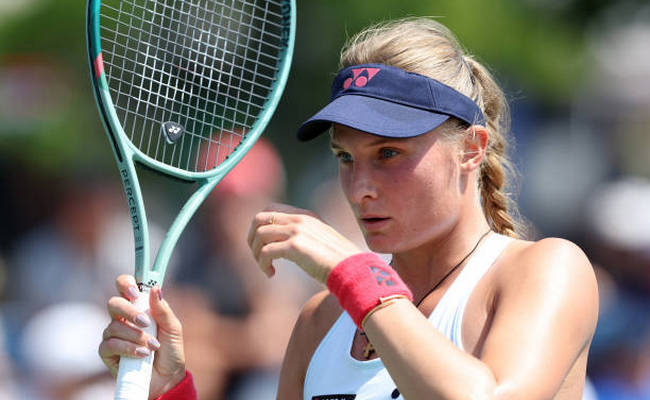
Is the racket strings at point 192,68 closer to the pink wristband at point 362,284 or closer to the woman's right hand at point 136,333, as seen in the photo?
the woman's right hand at point 136,333

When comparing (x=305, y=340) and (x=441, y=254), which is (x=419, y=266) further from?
(x=305, y=340)

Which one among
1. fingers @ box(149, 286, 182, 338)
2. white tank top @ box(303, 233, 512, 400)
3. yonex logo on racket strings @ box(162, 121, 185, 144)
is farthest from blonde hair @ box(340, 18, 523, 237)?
fingers @ box(149, 286, 182, 338)

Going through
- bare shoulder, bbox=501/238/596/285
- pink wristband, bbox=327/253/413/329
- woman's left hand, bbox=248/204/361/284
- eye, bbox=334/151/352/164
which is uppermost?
eye, bbox=334/151/352/164

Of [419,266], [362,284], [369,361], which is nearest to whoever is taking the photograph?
[362,284]

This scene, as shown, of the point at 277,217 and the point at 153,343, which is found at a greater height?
the point at 277,217

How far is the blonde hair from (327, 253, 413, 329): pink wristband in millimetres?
556

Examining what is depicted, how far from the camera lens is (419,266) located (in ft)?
8.46

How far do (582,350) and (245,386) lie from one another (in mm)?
2519

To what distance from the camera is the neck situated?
2490 millimetres

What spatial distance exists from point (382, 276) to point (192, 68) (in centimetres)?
315

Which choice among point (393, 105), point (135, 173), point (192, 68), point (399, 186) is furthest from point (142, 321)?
point (192, 68)

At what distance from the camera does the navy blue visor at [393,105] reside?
2311 mm

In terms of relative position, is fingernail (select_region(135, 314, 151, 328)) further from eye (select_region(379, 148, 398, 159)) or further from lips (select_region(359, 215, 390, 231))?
eye (select_region(379, 148, 398, 159))

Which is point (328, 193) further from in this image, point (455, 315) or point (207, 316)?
point (455, 315)
